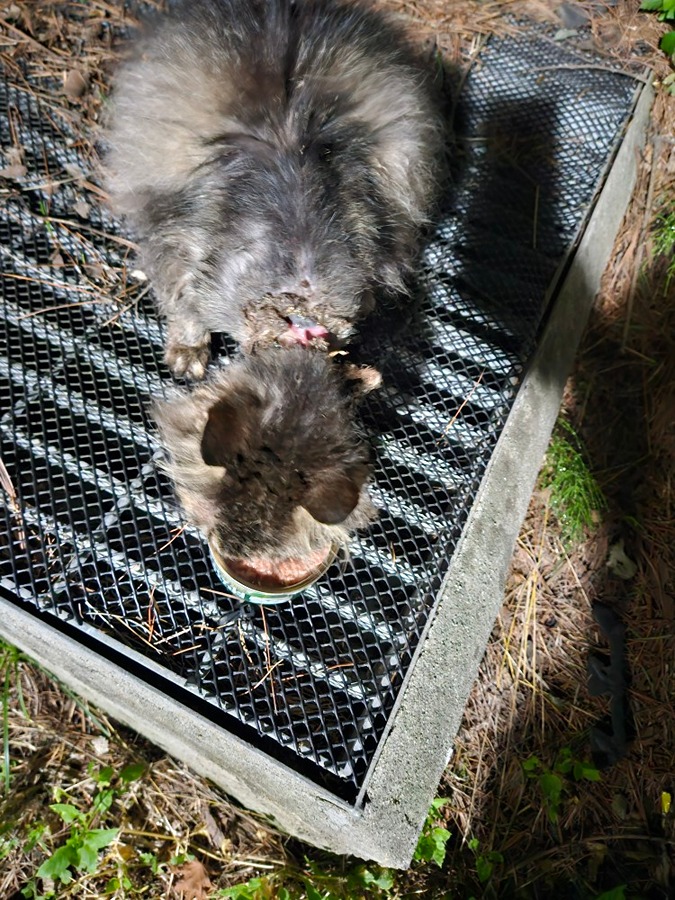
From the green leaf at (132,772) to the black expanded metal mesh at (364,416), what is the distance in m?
0.84

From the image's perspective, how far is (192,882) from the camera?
2.74 metres

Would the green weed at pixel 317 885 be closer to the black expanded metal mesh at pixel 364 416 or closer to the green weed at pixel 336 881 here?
the green weed at pixel 336 881

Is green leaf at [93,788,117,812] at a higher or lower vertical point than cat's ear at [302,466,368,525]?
lower

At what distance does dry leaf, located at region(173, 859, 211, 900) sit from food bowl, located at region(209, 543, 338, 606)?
1.28 metres

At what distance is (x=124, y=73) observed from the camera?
3.03 metres

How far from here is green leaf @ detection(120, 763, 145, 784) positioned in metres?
2.87

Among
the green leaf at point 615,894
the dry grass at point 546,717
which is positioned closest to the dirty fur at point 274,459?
the dry grass at point 546,717

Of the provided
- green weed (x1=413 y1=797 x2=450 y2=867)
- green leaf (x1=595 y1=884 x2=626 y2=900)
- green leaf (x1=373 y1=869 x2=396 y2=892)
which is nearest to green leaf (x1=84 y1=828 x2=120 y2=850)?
green leaf (x1=373 y1=869 x2=396 y2=892)

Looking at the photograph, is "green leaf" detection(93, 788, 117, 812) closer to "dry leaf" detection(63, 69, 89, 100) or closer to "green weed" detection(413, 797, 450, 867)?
"green weed" detection(413, 797, 450, 867)

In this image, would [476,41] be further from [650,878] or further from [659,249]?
[650,878]

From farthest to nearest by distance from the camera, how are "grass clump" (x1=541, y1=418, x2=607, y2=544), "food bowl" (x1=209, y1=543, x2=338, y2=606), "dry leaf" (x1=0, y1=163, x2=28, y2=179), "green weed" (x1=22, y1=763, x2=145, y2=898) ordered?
"dry leaf" (x1=0, y1=163, x2=28, y2=179) → "grass clump" (x1=541, y1=418, x2=607, y2=544) → "green weed" (x1=22, y1=763, x2=145, y2=898) → "food bowl" (x1=209, y1=543, x2=338, y2=606)

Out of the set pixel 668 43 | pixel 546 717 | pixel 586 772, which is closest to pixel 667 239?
pixel 668 43

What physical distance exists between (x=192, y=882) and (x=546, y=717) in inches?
65.2

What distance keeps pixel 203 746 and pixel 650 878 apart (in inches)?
71.5
